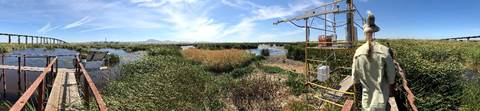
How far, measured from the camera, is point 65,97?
25.3ft

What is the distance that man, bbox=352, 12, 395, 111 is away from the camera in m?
3.30

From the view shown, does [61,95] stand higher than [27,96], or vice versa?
[27,96]

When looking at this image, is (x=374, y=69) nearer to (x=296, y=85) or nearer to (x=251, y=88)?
(x=251, y=88)

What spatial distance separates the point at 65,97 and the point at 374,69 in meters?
6.20

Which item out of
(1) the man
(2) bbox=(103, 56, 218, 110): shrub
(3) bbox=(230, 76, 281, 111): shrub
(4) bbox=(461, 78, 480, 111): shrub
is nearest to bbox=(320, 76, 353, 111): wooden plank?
(3) bbox=(230, 76, 281, 111): shrub

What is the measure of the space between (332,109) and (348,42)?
2071mm

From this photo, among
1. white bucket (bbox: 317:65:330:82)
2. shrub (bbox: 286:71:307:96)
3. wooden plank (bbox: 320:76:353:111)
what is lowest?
shrub (bbox: 286:71:307:96)

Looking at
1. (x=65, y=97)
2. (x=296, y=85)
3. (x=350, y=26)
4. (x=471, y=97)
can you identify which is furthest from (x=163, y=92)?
(x=296, y=85)

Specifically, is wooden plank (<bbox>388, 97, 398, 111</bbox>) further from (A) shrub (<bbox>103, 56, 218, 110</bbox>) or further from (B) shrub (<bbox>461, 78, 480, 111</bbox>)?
(B) shrub (<bbox>461, 78, 480, 111</bbox>)

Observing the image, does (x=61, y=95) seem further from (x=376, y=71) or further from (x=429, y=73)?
(x=429, y=73)

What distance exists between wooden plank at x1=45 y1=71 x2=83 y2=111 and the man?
164 inches

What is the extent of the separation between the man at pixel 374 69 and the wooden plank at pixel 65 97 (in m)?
4.16

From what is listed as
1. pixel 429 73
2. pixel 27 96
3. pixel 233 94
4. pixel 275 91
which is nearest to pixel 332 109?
pixel 429 73

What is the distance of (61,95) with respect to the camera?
7988 millimetres
